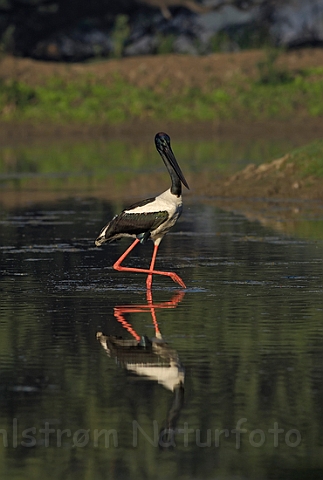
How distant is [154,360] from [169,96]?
42090mm

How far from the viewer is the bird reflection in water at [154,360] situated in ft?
27.9

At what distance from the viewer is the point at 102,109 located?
50375 mm

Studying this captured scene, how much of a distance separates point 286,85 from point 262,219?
3127 cm

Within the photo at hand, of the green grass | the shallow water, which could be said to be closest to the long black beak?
the shallow water

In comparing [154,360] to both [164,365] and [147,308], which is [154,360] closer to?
[164,365]

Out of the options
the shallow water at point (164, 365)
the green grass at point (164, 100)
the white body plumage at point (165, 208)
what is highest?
the green grass at point (164, 100)

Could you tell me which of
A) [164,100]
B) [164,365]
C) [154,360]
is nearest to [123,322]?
[154,360]

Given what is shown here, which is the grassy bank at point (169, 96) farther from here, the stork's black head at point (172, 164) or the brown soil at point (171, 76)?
the stork's black head at point (172, 164)

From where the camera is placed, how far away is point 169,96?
51.8 m

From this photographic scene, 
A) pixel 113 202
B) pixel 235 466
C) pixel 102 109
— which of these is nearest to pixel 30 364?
pixel 235 466

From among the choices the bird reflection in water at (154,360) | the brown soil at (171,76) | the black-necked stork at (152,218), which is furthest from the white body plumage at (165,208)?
the brown soil at (171,76)

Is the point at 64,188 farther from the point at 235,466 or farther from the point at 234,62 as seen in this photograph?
the point at 234,62

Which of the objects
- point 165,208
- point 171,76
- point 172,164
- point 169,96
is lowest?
point 165,208

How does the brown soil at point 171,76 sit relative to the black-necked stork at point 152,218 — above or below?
above
